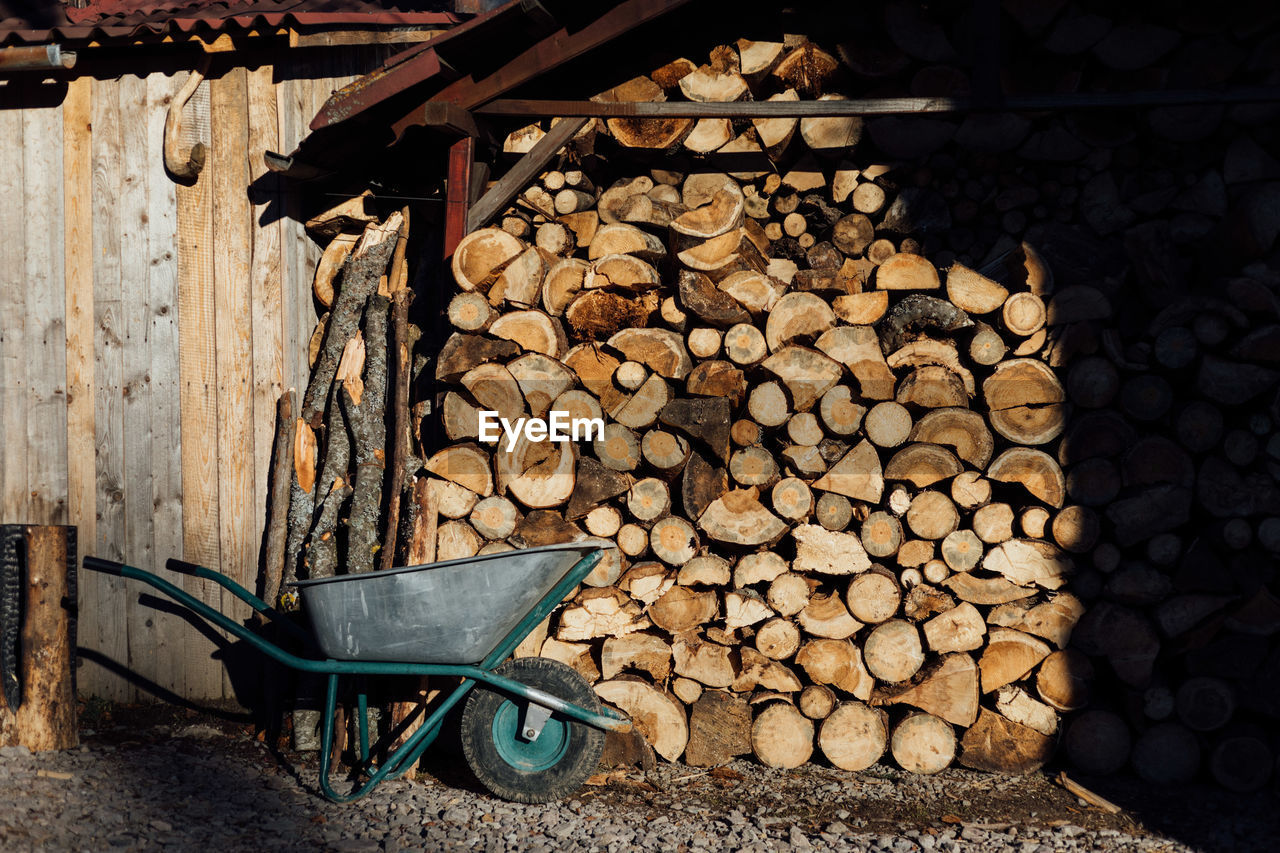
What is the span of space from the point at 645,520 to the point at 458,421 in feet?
2.40

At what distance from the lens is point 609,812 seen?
2834 millimetres

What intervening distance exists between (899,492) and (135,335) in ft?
10.2

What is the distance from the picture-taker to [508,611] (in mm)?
2738

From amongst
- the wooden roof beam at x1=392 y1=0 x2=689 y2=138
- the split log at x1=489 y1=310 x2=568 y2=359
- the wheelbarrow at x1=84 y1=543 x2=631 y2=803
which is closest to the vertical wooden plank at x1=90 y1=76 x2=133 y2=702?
the wheelbarrow at x1=84 y1=543 x2=631 y2=803

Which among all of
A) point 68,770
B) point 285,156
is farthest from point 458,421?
point 68,770

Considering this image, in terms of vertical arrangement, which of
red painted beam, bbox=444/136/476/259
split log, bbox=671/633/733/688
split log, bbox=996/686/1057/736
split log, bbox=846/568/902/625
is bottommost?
split log, bbox=996/686/1057/736

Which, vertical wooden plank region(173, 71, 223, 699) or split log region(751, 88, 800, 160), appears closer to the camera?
split log region(751, 88, 800, 160)

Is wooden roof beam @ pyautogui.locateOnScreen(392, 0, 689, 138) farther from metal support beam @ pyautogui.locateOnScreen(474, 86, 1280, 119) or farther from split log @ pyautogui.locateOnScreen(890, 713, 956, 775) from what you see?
split log @ pyautogui.locateOnScreen(890, 713, 956, 775)

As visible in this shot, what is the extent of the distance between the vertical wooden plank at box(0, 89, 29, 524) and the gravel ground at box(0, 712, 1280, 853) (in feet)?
4.02

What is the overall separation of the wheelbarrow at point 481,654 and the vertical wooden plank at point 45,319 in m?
1.13

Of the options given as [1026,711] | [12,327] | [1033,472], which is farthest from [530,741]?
[12,327]

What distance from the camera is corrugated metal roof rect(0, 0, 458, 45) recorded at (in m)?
3.54

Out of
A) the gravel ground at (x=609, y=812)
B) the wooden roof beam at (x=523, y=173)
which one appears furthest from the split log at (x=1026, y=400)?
the wooden roof beam at (x=523, y=173)

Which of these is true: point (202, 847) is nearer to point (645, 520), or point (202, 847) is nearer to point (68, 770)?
point (68, 770)
